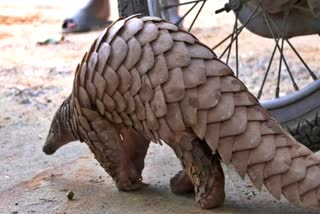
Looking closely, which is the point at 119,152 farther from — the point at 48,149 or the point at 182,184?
the point at 48,149

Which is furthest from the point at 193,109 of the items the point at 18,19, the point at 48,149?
the point at 18,19

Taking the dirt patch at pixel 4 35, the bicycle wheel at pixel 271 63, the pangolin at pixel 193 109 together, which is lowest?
the dirt patch at pixel 4 35

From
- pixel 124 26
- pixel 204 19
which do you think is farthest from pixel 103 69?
pixel 204 19

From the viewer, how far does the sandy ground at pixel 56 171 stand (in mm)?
2326

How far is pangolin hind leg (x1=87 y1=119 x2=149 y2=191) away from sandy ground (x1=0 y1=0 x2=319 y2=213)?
0.16ft

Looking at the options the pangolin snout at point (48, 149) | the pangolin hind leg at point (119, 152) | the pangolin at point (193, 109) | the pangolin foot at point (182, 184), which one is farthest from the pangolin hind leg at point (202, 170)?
the pangolin snout at point (48, 149)

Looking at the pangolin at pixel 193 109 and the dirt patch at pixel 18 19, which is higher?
the pangolin at pixel 193 109

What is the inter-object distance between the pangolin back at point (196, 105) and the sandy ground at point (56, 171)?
0.84 ft

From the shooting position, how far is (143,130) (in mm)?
2125

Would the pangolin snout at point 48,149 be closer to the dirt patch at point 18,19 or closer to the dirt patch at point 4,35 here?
the dirt patch at point 4,35

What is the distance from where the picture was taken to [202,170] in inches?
82.4

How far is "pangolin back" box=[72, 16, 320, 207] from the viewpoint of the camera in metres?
1.99

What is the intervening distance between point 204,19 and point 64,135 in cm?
363

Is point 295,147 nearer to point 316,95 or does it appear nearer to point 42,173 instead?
point 316,95
